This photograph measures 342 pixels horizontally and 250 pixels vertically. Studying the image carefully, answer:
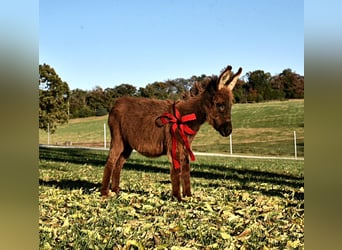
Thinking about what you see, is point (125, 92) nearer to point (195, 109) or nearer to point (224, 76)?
point (195, 109)

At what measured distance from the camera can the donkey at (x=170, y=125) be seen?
132 inches

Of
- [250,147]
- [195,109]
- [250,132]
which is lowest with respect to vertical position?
[250,147]

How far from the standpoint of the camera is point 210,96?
3.36m

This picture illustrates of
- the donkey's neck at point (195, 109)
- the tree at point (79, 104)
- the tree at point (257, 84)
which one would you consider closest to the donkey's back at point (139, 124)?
the donkey's neck at point (195, 109)

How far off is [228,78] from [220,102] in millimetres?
180

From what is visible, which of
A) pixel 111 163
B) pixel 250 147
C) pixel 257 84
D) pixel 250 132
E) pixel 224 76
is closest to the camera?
pixel 224 76

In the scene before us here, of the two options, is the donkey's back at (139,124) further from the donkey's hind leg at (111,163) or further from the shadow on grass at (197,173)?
the shadow on grass at (197,173)

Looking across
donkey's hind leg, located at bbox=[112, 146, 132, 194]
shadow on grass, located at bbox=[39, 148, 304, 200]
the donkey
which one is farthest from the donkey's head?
donkey's hind leg, located at bbox=[112, 146, 132, 194]

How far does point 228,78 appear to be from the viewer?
3.31 metres

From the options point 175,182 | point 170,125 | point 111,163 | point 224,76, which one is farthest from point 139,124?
point 224,76

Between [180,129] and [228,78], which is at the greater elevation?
[228,78]

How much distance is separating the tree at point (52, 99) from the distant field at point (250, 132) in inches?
3.6

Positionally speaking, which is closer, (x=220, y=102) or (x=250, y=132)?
(x=220, y=102)
